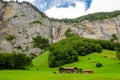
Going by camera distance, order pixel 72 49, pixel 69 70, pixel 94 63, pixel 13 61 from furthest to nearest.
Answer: pixel 72 49, pixel 94 63, pixel 13 61, pixel 69 70

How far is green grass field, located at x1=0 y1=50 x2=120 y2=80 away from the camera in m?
96.9

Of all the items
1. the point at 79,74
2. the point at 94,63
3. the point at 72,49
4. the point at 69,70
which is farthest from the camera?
the point at 72,49

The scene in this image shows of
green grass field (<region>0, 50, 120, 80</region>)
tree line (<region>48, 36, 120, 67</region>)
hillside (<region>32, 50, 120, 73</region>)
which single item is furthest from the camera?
tree line (<region>48, 36, 120, 67</region>)

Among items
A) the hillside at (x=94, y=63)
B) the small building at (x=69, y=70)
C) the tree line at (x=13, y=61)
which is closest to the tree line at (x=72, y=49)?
the hillside at (x=94, y=63)

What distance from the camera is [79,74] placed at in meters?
107

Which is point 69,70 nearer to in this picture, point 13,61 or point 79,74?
point 79,74

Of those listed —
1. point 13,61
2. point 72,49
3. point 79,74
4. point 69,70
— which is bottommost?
point 79,74

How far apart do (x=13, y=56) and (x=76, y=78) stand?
176 feet

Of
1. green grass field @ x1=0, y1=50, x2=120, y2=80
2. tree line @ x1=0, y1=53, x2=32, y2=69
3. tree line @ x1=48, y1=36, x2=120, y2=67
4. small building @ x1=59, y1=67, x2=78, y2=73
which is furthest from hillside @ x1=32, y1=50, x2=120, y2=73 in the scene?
tree line @ x1=0, y1=53, x2=32, y2=69

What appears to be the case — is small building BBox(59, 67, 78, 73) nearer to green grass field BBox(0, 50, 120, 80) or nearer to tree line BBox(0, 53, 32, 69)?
green grass field BBox(0, 50, 120, 80)

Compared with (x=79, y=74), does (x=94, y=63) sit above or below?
above

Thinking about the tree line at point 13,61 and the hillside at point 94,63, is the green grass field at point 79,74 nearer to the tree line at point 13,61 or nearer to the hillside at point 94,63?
the hillside at point 94,63

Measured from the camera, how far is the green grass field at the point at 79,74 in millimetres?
96894

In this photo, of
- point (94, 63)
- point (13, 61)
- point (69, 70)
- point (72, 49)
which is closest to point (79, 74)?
point (69, 70)
